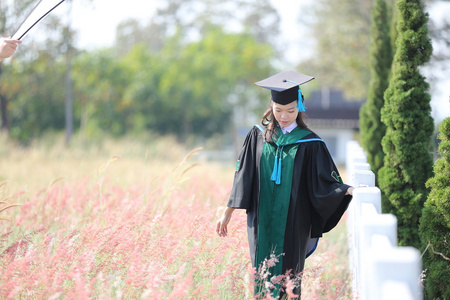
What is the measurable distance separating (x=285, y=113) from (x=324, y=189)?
1.72 ft

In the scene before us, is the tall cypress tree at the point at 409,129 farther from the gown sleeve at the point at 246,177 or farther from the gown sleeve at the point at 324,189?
the gown sleeve at the point at 246,177

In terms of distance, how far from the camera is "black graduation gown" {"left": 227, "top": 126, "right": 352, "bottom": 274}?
350 centimetres

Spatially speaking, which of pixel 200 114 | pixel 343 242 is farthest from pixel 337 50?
pixel 343 242

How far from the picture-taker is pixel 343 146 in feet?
105

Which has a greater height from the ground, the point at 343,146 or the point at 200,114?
the point at 200,114

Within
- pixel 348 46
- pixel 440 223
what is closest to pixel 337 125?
pixel 348 46

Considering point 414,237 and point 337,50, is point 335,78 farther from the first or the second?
point 414,237

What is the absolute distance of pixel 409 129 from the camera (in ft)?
16.5

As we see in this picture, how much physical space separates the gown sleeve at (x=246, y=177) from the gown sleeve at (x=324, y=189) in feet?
1.16

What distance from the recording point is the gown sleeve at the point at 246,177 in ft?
11.8

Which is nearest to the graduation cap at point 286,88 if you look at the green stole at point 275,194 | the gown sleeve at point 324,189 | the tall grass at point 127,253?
the green stole at point 275,194

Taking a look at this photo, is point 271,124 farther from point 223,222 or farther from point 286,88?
point 223,222

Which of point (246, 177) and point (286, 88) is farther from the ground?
point (286, 88)

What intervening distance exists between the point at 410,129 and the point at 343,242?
2553 mm
